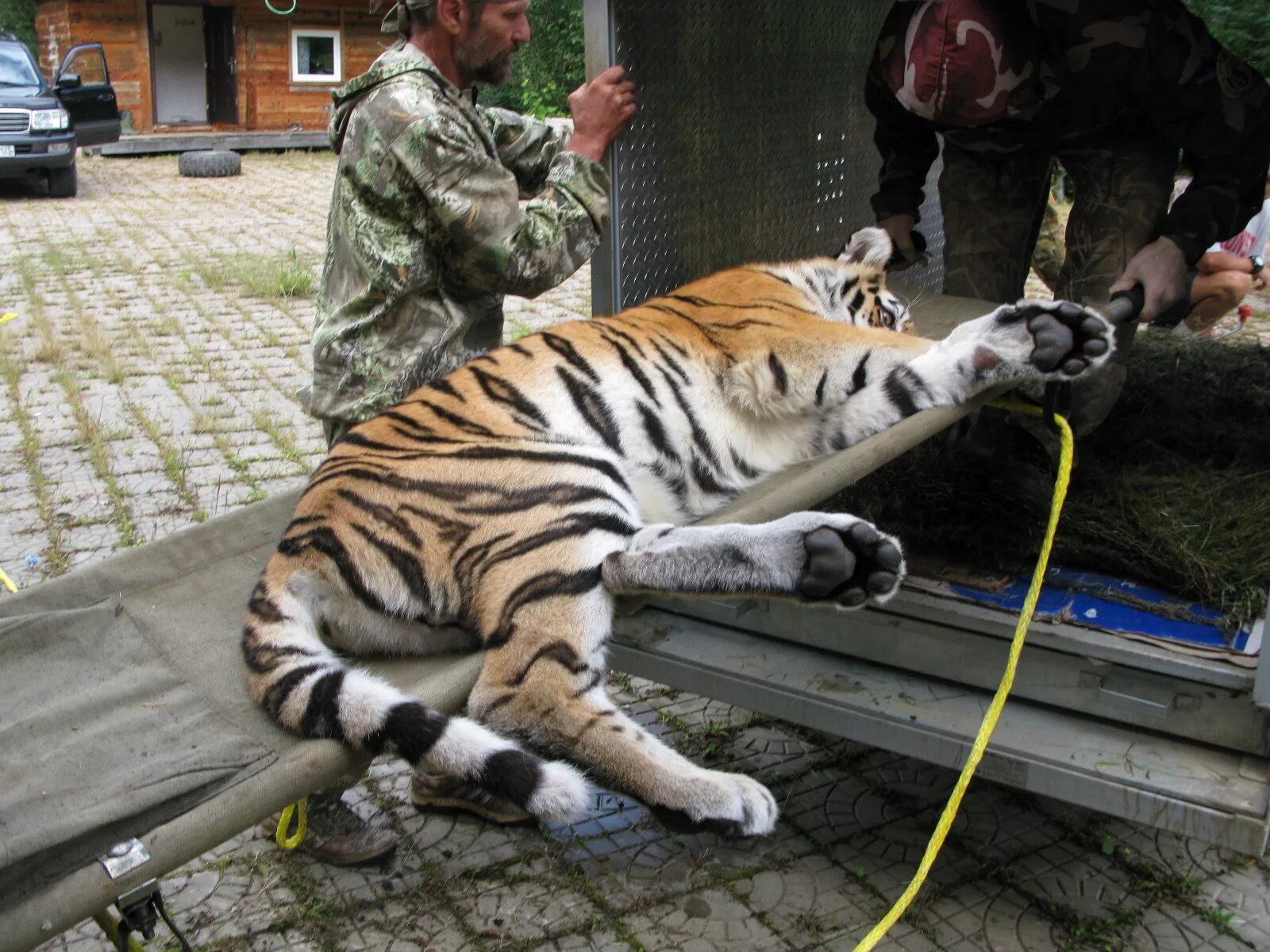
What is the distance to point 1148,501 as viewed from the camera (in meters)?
3.70

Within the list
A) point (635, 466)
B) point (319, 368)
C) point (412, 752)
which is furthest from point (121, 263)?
point (412, 752)

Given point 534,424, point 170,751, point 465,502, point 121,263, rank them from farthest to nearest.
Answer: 1. point 121,263
2. point 534,424
3. point 465,502
4. point 170,751

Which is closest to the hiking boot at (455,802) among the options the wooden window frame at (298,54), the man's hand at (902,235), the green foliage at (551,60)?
the man's hand at (902,235)

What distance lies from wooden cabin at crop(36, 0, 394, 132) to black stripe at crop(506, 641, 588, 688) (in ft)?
70.4

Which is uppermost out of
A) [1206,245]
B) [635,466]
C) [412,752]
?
[1206,245]

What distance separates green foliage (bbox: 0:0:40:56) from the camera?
24562 millimetres

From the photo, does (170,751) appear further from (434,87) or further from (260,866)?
(434,87)

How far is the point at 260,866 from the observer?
3447 millimetres

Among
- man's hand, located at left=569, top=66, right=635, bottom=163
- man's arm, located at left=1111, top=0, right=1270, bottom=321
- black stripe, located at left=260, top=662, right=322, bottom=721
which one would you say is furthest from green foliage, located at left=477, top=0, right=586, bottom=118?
black stripe, located at left=260, top=662, right=322, bottom=721

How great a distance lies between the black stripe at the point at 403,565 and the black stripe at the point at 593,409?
66 cm

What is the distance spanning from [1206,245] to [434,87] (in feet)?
7.65

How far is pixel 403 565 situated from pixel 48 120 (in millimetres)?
15610

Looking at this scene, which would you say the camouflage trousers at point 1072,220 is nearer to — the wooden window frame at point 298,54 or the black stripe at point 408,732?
the black stripe at point 408,732

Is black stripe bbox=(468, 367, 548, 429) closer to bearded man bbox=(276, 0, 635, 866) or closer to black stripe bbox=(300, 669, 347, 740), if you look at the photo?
bearded man bbox=(276, 0, 635, 866)
